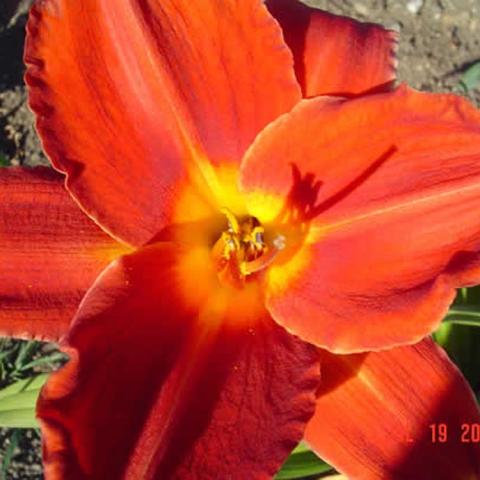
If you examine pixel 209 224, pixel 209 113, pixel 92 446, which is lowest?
pixel 92 446

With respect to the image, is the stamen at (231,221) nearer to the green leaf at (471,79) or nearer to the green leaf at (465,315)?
the green leaf at (465,315)

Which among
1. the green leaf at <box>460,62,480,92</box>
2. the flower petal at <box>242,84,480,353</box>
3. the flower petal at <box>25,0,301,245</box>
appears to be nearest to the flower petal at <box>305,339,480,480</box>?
the flower petal at <box>242,84,480,353</box>

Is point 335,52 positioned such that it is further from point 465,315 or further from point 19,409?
point 19,409

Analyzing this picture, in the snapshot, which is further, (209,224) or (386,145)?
(209,224)

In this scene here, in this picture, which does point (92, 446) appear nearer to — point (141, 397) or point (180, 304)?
point (141, 397)

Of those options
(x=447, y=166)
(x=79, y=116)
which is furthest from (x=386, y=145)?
(x=79, y=116)

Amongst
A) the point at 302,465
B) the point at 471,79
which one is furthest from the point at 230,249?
the point at 471,79

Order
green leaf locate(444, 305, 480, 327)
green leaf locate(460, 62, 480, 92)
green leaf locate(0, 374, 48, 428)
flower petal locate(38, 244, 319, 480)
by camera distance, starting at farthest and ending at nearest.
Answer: green leaf locate(460, 62, 480, 92) < green leaf locate(0, 374, 48, 428) < green leaf locate(444, 305, 480, 327) < flower petal locate(38, 244, 319, 480)
